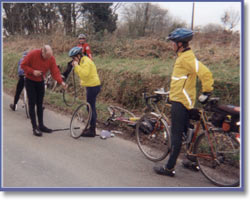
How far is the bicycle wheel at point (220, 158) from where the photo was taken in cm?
362

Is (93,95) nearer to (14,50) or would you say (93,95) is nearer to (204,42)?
(204,42)

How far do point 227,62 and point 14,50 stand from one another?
1306cm

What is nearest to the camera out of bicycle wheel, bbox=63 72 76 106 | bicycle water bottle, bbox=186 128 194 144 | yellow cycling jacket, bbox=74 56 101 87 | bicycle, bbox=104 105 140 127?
bicycle water bottle, bbox=186 128 194 144

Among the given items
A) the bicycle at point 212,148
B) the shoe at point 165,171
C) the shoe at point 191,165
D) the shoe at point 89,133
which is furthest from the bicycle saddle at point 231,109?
the shoe at point 89,133

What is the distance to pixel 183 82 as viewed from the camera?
3.68 m

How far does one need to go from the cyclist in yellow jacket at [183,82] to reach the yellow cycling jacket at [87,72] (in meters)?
2.01

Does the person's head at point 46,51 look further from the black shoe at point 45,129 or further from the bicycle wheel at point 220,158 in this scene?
the bicycle wheel at point 220,158

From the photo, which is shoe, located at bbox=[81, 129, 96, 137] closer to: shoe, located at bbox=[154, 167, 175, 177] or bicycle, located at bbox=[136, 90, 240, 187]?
bicycle, located at bbox=[136, 90, 240, 187]

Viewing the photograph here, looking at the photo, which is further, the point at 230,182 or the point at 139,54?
the point at 139,54

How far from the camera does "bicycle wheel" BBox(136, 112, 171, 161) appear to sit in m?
4.58

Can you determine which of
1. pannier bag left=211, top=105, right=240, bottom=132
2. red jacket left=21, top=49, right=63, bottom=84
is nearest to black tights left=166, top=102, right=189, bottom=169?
pannier bag left=211, top=105, right=240, bottom=132

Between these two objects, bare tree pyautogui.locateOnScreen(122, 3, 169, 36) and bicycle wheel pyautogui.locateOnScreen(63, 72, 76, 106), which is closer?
bicycle wheel pyautogui.locateOnScreen(63, 72, 76, 106)

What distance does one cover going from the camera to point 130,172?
416 centimetres

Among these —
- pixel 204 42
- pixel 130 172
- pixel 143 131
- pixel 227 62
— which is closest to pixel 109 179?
pixel 130 172
